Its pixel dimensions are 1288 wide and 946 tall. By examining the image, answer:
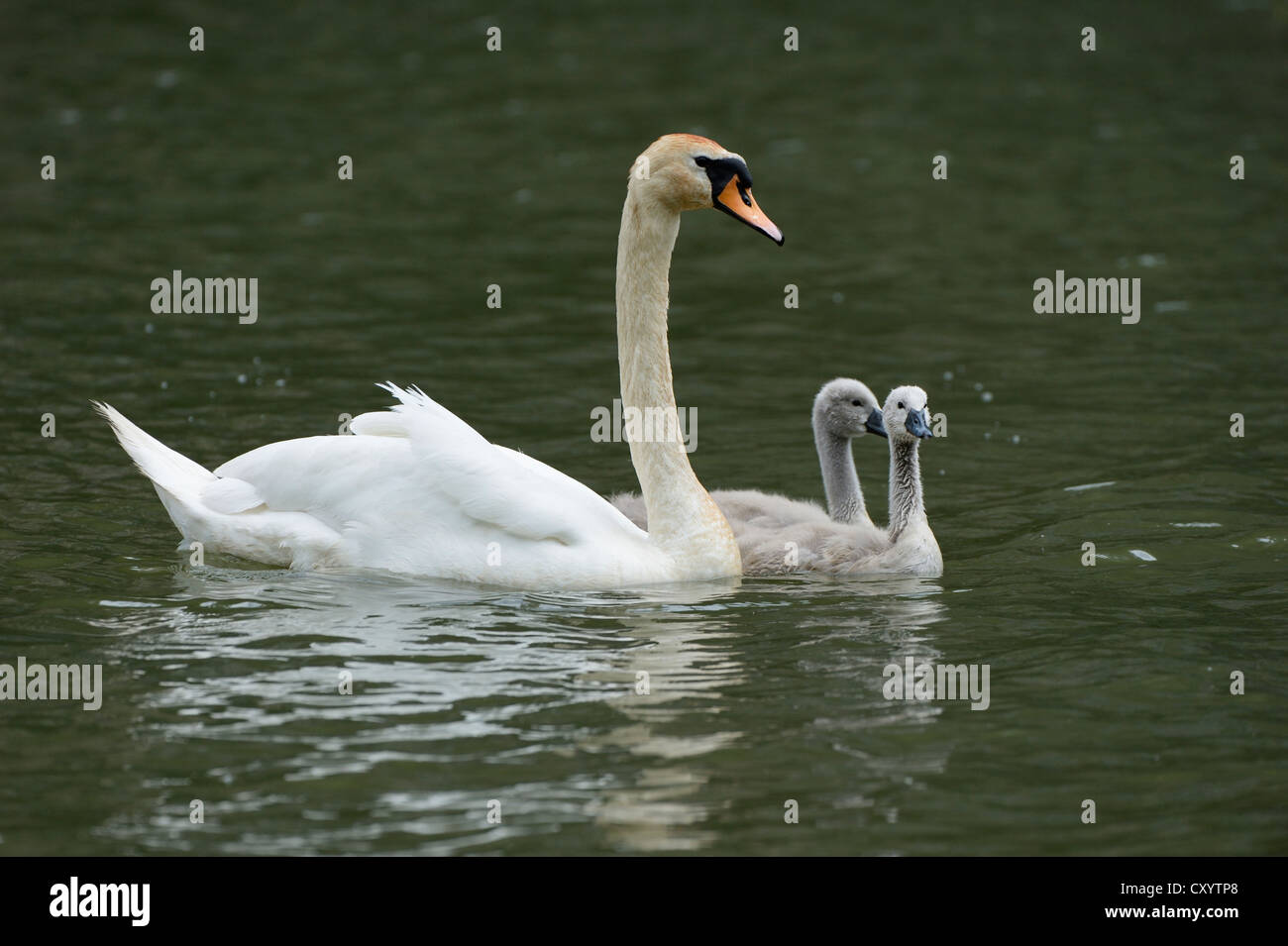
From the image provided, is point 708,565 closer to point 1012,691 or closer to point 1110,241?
point 1012,691

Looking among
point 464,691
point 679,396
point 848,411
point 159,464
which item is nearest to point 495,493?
point 464,691

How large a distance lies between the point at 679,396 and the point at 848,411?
10.0 ft

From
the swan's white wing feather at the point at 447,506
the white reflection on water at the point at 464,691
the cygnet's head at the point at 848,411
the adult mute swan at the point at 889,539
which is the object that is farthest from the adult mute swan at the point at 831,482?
the swan's white wing feather at the point at 447,506

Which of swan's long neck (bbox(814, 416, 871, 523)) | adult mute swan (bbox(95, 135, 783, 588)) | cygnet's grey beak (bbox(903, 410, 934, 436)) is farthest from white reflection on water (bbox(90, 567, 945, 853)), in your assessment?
swan's long neck (bbox(814, 416, 871, 523))

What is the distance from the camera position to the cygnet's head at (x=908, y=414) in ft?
33.9

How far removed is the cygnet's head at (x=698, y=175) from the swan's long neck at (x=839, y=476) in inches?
80.7

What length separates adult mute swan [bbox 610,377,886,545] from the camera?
36.1ft

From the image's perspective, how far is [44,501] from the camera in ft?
37.1

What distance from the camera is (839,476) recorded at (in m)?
11.3

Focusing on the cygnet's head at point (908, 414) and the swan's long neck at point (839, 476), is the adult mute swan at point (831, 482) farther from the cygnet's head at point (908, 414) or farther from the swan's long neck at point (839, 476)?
the cygnet's head at point (908, 414)

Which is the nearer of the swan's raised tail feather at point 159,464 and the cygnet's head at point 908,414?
the swan's raised tail feather at point 159,464

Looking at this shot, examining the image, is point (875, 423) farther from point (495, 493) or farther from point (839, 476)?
point (495, 493)
